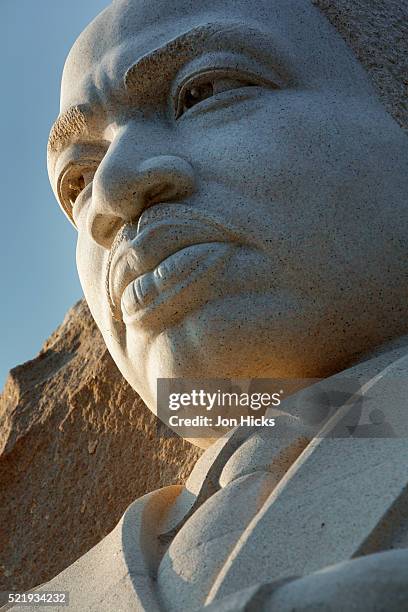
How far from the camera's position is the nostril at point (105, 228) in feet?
8.11

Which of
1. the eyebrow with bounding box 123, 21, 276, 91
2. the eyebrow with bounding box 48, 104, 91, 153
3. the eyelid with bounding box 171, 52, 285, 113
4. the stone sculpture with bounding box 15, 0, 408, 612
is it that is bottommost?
the stone sculpture with bounding box 15, 0, 408, 612

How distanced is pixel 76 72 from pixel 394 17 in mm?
1032

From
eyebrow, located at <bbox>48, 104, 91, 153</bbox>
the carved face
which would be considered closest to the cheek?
the carved face

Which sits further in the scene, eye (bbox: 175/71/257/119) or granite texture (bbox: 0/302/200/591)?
granite texture (bbox: 0/302/200/591)

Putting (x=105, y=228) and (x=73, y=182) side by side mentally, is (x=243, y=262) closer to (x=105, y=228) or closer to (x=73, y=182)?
(x=105, y=228)

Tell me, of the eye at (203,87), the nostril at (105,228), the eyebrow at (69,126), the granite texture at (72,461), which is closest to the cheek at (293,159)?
the eye at (203,87)

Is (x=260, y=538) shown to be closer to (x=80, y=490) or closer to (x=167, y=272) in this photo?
(x=167, y=272)

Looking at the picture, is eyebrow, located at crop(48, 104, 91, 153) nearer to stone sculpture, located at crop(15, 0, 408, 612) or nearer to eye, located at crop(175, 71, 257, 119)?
stone sculpture, located at crop(15, 0, 408, 612)

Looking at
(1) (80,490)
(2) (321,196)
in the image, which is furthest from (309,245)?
(1) (80,490)

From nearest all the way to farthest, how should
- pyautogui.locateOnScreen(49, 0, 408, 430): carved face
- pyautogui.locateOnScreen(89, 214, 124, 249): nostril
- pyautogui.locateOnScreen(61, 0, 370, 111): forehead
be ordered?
pyautogui.locateOnScreen(49, 0, 408, 430): carved face → pyautogui.locateOnScreen(89, 214, 124, 249): nostril → pyautogui.locateOnScreen(61, 0, 370, 111): forehead

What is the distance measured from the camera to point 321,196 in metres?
2.26

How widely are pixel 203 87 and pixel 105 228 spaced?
19.2 inches

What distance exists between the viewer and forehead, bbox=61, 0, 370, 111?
8.46 ft

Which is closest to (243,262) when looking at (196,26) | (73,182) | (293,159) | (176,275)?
(176,275)
